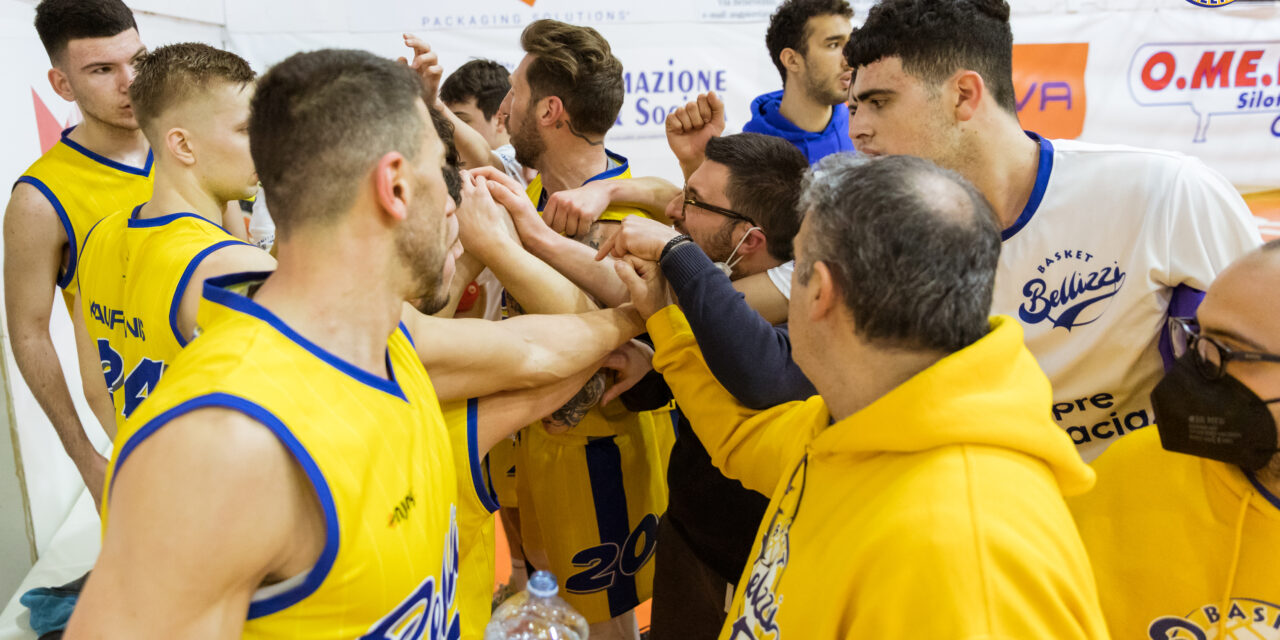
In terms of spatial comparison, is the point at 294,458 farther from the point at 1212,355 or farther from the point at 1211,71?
the point at 1211,71

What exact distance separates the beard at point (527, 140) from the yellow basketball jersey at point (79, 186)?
1.41 meters

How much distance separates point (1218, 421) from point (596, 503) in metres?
1.83

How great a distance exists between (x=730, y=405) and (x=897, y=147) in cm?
89

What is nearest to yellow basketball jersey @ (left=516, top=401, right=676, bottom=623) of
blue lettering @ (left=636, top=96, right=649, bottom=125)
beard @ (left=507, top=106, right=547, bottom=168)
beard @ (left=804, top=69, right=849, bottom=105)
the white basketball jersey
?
beard @ (left=507, top=106, right=547, bottom=168)

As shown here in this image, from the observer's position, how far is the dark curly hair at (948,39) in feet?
7.48

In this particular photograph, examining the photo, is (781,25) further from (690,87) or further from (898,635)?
Result: (898,635)

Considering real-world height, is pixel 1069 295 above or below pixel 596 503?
above

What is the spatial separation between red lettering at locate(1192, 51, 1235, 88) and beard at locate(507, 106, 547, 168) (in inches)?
265

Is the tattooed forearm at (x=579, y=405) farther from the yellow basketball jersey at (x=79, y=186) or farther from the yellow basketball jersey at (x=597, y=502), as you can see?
the yellow basketball jersey at (x=79, y=186)

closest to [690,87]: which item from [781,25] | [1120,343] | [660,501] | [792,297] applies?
[781,25]

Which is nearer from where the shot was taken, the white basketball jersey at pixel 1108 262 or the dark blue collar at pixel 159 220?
the white basketball jersey at pixel 1108 262

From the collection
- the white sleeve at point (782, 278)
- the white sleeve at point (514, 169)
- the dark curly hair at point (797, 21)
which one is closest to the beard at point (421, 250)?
the white sleeve at point (782, 278)

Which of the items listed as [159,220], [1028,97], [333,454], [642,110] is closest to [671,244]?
[333,454]

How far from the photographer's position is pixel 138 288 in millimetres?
2191
